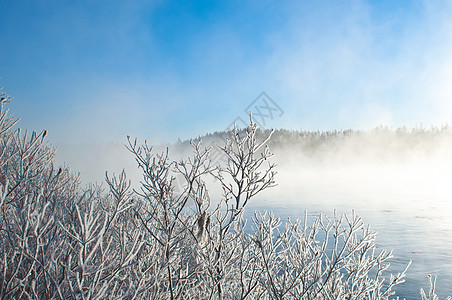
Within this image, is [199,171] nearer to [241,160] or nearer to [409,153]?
[241,160]

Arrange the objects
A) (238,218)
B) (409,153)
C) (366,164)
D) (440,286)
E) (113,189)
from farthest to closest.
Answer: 1. (366,164)
2. (409,153)
3. (440,286)
4. (238,218)
5. (113,189)

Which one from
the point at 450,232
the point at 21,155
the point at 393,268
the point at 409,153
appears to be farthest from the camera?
the point at 409,153

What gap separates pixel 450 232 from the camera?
25.1 metres

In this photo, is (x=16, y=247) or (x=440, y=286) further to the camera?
(x=440, y=286)

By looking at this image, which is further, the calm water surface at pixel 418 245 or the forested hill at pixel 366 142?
the forested hill at pixel 366 142

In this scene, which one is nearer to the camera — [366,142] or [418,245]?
[418,245]

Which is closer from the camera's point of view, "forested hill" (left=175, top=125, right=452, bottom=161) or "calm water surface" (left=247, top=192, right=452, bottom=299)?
"calm water surface" (left=247, top=192, right=452, bottom=299)

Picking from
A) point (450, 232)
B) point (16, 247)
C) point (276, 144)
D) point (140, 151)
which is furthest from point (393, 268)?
point (276, 144)

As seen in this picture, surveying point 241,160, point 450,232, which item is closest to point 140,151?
point 241,160

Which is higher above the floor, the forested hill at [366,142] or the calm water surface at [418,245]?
the forested hill at [366,142]

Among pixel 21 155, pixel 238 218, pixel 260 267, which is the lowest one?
pixel 260 267

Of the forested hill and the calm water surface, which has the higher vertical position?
the forested hill

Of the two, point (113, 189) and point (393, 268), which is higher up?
point (113, 189)

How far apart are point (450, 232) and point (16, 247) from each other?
29.4m
